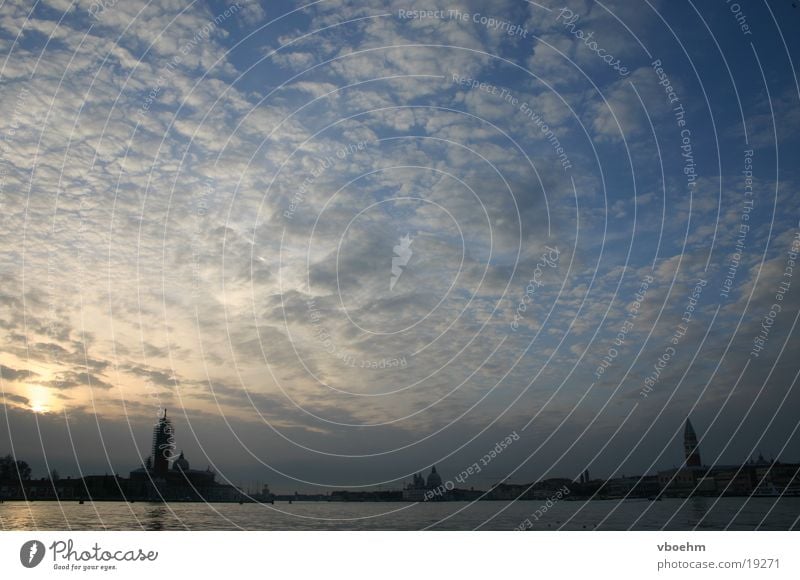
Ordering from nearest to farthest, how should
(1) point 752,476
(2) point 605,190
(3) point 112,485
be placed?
A: (2) point 605,190 → (1) point 752,476 → (3) point 112,485
